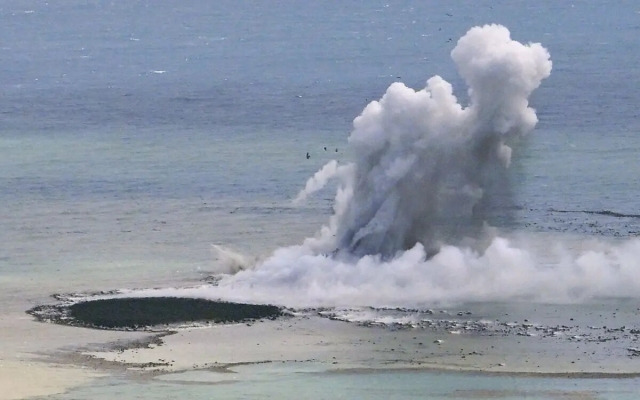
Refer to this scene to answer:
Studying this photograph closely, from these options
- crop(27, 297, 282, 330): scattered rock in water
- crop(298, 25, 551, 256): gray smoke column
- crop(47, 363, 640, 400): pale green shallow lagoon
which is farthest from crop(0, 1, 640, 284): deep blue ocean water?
crop(47, 363, 640, 400): pale green shallow lagoon

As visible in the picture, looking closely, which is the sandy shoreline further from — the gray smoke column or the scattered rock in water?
the gray smoke column

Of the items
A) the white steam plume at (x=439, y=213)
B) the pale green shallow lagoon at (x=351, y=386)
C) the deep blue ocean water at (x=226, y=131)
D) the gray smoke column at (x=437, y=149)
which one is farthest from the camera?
the deep blue ocean water at (x=226, y=131)

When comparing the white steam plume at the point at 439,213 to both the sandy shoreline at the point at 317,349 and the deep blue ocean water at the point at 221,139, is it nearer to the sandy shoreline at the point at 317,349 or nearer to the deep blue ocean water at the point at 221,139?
the deep blue ocean water at the point at 221,139

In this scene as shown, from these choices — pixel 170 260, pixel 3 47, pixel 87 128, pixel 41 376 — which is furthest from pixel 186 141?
pixel 3 47

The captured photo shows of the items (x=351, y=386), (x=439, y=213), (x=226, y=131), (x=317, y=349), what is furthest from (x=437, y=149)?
(x=226, y=131)

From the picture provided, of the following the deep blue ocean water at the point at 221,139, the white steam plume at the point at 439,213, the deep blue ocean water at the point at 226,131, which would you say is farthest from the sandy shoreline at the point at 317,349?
the deep blue ocean water at the point at 226,131

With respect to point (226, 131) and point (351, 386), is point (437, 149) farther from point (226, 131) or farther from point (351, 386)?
point (226, 131)
